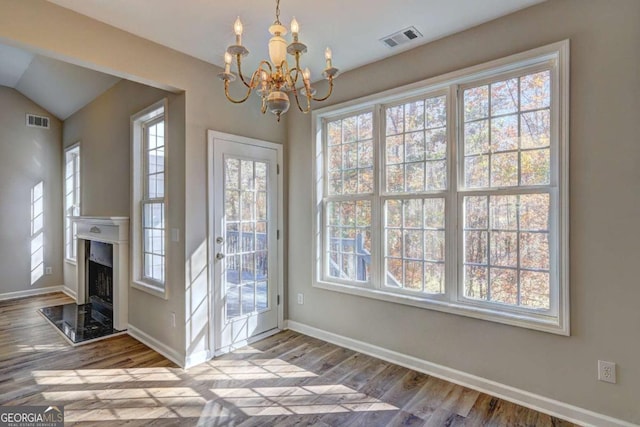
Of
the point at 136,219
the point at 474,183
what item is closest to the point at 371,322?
the point at 474,183

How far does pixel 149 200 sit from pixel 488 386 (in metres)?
3.56

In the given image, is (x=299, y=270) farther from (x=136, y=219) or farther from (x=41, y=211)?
(x=41, y=211)

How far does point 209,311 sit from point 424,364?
79.0 inches

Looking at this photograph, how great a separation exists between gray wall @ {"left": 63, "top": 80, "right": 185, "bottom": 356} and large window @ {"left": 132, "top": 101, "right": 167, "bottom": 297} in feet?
0.45

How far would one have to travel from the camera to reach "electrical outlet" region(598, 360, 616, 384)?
203 centimetres

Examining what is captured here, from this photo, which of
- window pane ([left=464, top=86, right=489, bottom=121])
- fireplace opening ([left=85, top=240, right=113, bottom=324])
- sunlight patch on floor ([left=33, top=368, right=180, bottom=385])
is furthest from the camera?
fireplace opening ([left=85, top=240, right=113, bottom=324])


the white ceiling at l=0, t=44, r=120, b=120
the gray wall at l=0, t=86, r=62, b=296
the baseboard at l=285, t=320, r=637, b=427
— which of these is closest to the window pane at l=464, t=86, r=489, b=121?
the baseboard at l=285, t=320, r=637, b=427

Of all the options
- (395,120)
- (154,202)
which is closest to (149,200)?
(154,202)

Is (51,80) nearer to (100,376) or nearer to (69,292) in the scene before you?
(69,292)

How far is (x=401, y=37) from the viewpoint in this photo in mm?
2674

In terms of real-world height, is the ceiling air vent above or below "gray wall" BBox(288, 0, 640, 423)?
above

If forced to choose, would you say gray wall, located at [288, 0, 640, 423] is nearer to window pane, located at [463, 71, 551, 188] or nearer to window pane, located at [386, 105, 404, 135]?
window pane, located at [463, 71, 551, 188]

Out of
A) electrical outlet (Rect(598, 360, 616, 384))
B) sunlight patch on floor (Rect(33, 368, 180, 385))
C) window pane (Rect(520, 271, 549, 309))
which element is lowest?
sunlight patch on floor (Rect(33, 368, 180, 385))

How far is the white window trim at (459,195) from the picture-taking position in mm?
2166
